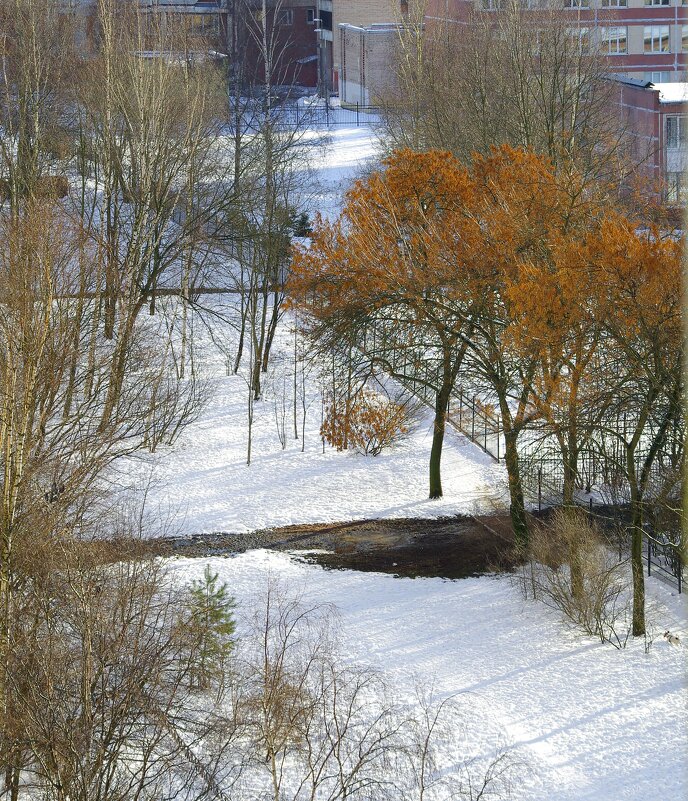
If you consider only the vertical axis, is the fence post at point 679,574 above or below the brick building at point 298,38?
below

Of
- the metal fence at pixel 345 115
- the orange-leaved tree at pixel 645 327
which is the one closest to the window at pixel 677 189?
the orange-leaved tree at pixel 645 327

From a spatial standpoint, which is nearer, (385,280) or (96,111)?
(385,280)

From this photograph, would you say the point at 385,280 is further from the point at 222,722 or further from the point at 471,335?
the point at 222,722

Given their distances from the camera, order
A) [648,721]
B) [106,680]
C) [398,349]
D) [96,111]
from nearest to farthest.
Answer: [106,680] → [648,721] → [398,349] → [96,111]

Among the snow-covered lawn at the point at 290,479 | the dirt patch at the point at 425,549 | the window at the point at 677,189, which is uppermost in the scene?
the window at the point at 677,189

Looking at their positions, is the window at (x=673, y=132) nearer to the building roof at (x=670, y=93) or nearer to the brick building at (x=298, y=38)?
Result: the building roof at (x=670, y=93)

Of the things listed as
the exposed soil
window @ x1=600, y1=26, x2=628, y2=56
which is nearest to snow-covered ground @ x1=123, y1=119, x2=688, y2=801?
the exposed soil

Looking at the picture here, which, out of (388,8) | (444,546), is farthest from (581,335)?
(388,8)

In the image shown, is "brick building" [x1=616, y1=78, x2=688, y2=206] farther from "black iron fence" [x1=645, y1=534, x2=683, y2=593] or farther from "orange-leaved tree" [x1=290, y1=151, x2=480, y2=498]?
"black iron fence" [x1=645, y1=534, x2=683, y2=593]
